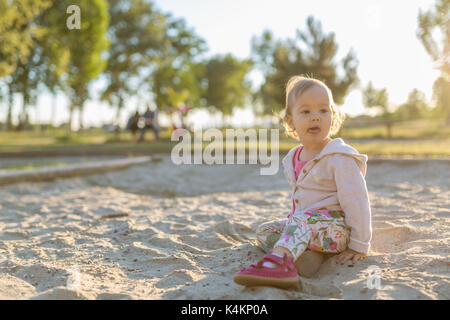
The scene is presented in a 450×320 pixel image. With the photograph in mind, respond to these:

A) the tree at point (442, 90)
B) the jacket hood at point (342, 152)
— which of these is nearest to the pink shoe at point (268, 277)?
the jacket hood at point (342, 152)

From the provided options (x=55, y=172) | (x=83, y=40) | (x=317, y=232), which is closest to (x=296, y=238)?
(x=317, y=232)

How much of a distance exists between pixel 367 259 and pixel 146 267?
137cm

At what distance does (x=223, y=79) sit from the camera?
43.9 meters

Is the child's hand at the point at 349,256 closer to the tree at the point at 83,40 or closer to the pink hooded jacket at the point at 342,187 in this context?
the pink hooded jacket at the point at 342,187

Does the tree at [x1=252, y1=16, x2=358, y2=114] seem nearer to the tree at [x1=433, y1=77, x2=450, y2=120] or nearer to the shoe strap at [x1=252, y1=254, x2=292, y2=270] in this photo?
the tree at [x1=433, y1=77, x2=450, y2=120]

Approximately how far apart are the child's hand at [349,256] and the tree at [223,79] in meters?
42.4

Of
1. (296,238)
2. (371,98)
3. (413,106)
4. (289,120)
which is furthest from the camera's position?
(413,106)

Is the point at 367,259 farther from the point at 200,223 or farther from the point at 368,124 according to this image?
the point at 368,124

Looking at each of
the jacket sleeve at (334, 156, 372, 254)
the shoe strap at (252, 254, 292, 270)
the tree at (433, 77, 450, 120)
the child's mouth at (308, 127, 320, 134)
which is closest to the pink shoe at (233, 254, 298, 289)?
the shoe strap at (252, 254, 292, 270)

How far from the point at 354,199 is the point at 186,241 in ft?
4.52

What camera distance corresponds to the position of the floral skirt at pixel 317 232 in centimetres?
217

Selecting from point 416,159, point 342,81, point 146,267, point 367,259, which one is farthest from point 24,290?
point 342,81

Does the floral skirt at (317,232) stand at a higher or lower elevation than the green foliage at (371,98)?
lower

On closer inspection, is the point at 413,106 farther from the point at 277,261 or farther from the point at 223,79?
the point at 277,261
